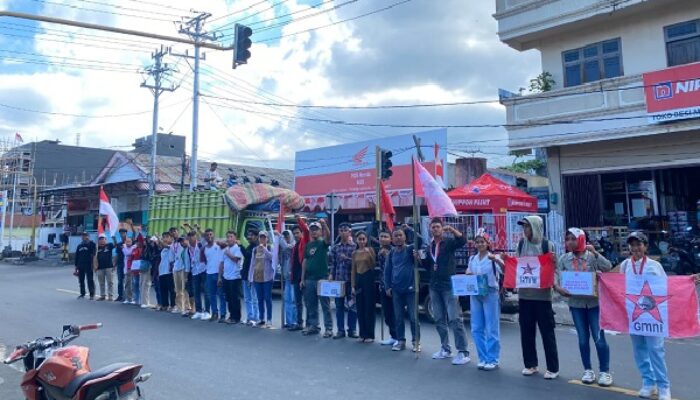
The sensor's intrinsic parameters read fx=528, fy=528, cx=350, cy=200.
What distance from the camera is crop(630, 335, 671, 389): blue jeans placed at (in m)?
5.49

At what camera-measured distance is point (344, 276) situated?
9203 mm

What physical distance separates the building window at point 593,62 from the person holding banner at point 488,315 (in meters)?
11.1

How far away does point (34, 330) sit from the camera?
1009cm

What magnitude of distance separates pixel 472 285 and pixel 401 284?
54.6 inches

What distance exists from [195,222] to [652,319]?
47.0 feet

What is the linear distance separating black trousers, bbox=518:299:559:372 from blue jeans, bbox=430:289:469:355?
0.97 metres

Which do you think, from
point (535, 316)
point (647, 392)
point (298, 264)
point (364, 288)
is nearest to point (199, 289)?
point (298, 264)

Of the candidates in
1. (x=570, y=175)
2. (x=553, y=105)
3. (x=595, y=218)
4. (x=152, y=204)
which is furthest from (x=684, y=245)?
(x=152, y=204)

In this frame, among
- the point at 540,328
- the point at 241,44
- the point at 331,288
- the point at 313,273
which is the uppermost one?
the point at 241,44

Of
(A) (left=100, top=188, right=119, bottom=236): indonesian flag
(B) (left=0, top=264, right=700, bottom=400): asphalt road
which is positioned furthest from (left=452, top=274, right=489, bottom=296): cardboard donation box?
(A) (left=100, top=188, right=119, bottom=236): indonesian flag

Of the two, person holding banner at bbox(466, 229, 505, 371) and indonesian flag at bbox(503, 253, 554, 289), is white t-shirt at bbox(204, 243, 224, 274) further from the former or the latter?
indonesian flag at bbox(503, 253, 554, 289)

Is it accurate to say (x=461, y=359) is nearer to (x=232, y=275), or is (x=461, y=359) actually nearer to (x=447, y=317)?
(x=447, y=317)

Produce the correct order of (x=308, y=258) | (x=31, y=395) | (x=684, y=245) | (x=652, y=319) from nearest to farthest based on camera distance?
(x=31, y=395), (x=652, y=319), (x=308, y=258), (x=684, y=245)

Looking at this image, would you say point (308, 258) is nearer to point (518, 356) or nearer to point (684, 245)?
point (518, 356)
